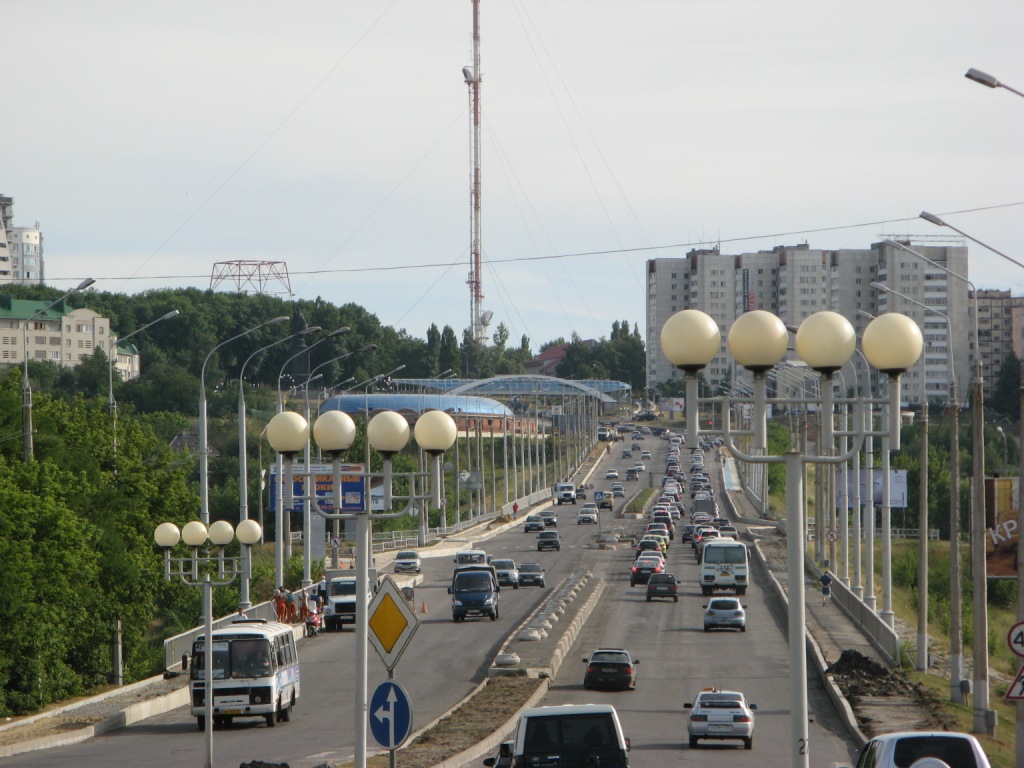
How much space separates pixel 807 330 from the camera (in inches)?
408

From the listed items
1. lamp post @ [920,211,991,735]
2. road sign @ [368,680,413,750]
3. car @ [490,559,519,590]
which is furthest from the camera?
car @ [490,559,519,590]

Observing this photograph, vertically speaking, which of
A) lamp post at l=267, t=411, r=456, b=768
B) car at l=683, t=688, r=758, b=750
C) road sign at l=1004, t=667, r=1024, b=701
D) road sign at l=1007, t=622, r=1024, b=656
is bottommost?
car at l=683, t=688, r=758, b=750

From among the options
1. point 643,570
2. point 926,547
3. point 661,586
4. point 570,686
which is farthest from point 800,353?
point 643,570

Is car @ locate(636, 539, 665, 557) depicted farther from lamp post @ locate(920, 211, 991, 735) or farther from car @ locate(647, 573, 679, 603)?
lamp post @ locate(920, 211, 991, 735)

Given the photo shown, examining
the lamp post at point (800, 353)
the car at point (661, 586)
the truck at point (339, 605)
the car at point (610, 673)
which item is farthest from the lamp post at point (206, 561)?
the car at point (661, 586)

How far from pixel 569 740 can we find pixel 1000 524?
60.8ft

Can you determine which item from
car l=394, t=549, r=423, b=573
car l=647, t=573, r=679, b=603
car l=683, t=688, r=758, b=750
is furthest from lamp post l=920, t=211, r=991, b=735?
car l=394, t=549, r=423, b=573

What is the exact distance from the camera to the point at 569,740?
17.6m

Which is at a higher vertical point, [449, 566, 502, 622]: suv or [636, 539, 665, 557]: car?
Answer: [449, 566, 502, 622]: suv

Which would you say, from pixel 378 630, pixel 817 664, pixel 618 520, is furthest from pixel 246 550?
pixel 618 520

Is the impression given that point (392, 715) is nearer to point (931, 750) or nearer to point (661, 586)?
point (931, 750)

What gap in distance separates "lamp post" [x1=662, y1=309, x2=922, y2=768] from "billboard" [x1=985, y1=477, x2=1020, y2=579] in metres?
23.6

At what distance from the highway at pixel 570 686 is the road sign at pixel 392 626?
966 cm

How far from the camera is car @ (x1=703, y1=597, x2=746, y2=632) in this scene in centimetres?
4894
